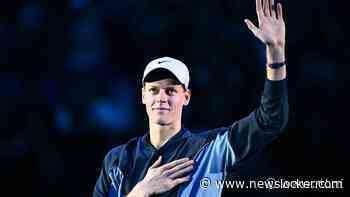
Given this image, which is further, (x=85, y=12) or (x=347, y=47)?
(x=85, y=12)

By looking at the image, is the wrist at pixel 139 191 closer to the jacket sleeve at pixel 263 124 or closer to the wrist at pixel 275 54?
the jacket sleeve at pixel 263 124

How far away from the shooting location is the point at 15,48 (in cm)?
304

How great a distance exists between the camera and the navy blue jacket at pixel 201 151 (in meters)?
2.68

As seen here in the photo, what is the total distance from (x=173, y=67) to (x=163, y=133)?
0.26m

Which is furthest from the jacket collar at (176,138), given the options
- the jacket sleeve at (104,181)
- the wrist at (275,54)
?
the wrist at (275,54)

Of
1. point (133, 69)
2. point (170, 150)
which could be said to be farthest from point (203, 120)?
point (133, 69)

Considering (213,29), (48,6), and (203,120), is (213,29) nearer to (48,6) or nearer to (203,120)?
(203,120)

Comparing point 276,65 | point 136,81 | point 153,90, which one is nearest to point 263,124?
point 276,65

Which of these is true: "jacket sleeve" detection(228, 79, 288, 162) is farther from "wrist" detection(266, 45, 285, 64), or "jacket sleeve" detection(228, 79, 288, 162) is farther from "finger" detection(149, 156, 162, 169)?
"finger" detection(149, 156, 162, 169)

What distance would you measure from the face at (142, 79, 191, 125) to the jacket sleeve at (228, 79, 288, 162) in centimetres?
22

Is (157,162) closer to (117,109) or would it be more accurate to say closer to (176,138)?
(176,138)

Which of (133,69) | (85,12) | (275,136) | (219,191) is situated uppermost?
(85,12)

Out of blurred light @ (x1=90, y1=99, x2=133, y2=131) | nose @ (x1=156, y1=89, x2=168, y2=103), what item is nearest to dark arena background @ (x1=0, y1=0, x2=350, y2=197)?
blurred light @ (x1=90, y1=99, x2=133, y2=131)

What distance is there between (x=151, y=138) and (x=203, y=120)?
0.70 feet
